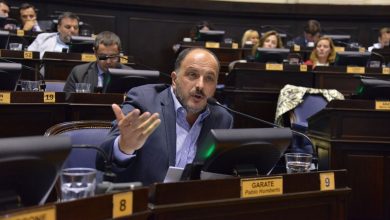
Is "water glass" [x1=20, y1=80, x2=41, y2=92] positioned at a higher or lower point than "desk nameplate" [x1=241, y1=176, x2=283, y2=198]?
higher

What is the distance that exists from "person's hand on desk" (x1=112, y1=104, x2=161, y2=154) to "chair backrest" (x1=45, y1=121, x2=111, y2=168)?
0.34 m

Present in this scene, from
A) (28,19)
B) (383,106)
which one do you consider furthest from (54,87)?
(28,19)

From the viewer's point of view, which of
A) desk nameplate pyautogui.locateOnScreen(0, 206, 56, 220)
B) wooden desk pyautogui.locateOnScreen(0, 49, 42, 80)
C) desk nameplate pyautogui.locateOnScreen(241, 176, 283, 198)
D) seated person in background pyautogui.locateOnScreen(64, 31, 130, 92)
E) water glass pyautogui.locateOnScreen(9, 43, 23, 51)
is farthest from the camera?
water glass pyautogui.locateOnScreen(9, 43, 23, 51)

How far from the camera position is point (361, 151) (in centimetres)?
327

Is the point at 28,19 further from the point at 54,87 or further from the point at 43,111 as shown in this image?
the point at 43,111

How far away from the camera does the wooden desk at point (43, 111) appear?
2764 mm

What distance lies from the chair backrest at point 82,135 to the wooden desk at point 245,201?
0.71m

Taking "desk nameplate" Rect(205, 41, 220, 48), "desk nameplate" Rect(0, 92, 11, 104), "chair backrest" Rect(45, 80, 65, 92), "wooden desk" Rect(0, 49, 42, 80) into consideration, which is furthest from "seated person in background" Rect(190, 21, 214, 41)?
"desk nameplate" Rect(0, 92, 11, 104)

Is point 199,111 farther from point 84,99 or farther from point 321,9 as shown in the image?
point 321,9

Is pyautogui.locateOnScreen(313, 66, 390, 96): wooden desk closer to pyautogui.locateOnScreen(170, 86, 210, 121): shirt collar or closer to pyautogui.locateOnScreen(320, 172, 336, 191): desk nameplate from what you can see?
pyautogui.locateOnScreen(170, 86, 210, 121): shirt collar

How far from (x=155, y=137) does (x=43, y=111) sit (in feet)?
4.08

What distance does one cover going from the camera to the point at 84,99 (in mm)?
3074

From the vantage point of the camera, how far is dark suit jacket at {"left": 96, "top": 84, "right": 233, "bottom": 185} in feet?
5.80

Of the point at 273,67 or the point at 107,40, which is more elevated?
the point at 107,40
